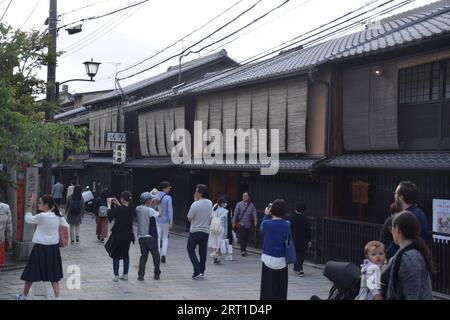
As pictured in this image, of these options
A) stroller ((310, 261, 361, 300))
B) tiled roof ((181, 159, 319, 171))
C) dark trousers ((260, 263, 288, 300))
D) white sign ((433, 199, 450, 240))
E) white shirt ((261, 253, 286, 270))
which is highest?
tiled roof ((181, 159, 319, 171))

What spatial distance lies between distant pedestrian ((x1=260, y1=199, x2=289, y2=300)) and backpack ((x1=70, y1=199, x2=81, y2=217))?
34.1ft

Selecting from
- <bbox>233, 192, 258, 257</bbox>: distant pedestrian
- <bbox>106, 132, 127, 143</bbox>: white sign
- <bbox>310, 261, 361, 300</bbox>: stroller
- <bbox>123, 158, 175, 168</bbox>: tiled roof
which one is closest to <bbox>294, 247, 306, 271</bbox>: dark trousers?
<bbox>233, 192, 258, 257</bbox>: distant pedestrian

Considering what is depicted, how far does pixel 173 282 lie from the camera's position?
11.0 metres

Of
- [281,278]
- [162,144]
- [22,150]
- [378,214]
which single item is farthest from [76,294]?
[162,144]

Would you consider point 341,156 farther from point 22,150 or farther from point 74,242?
point 74,242

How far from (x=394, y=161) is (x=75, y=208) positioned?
9940mm

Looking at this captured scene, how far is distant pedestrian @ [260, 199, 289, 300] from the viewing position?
776 centimetres

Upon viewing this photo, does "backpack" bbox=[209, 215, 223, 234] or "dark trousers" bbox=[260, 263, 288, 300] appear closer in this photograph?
"dark trousers" bbox=[260, 263, 288, 300]

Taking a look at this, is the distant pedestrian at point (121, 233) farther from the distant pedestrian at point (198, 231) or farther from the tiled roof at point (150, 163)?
the tiled roof at point (150, 163)

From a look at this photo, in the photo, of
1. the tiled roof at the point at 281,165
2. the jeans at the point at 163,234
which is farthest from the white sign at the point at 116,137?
the jeans at the point at 163,234

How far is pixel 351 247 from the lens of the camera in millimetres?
12641

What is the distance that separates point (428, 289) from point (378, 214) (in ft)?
28.0

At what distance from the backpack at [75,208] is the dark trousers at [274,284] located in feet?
34.2

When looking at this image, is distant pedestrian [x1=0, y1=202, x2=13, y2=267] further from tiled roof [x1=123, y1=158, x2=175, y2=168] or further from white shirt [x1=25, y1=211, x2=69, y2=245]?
tiled roof [x1=123, y1=158, x2=175, y2=168]
